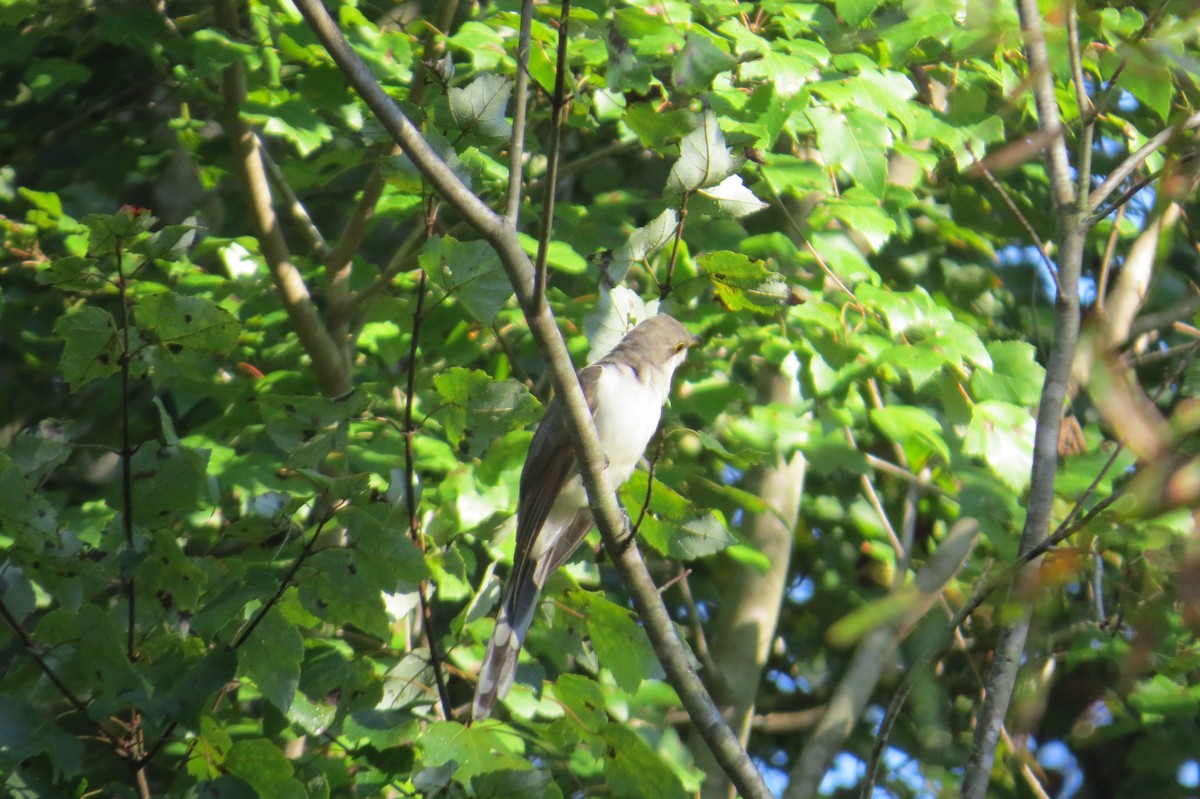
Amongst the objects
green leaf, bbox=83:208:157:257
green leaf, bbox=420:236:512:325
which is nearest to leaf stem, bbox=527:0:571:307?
green leaf, bbox=420:236:512:325

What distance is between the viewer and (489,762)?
8.11ft

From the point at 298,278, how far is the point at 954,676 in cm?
424

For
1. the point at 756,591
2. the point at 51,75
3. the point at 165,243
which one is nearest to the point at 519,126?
the point at 165,243

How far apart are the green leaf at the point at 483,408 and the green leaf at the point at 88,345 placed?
0.72 metres

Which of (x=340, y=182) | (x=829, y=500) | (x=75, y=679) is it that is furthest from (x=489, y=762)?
(x=340, y=182)

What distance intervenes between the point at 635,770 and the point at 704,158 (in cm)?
141

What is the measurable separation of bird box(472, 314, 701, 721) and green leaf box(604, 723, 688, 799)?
0.96 metres

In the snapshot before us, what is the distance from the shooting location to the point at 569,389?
2.59 metres

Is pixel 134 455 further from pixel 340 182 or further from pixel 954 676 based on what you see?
pixel 954 676

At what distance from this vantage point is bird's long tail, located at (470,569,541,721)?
3082mm

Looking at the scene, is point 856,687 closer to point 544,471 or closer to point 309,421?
point 544,471

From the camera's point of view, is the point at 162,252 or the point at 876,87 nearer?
the point at 162,252

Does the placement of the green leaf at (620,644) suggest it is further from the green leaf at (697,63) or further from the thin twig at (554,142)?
the green leaf at (697,63)

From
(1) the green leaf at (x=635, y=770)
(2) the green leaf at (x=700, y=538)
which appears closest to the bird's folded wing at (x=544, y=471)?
(2) the green leaf at (x=700, y=538)
